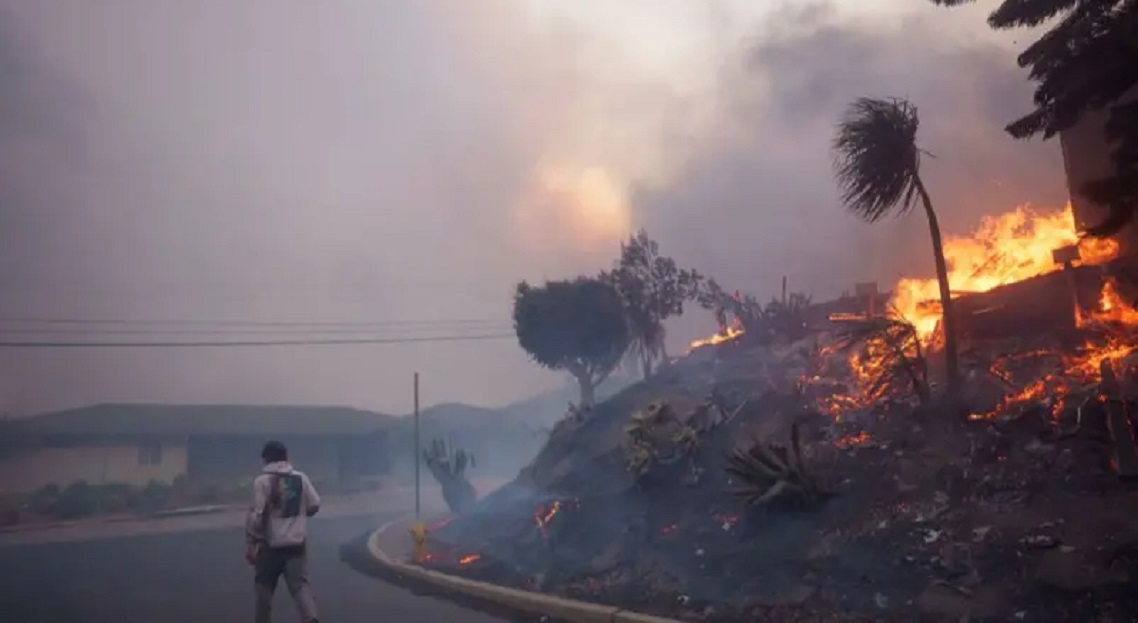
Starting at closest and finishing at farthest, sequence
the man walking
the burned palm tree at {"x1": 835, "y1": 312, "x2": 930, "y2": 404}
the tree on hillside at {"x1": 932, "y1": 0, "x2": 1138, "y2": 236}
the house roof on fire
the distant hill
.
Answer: the man walking → the tree on hillside at {"x1": 932, "y1": 0, "x2": 1138, "y2": 236} → the burned palm tree at {"x1": 835, "y1": 312, "x2": 930, "y2": 404} → the house roof on fire → the distant hill

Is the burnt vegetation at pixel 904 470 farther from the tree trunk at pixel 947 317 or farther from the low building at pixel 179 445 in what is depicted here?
the low building at pixel 179 445

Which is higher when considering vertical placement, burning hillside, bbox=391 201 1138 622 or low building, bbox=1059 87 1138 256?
low building, bbox=1059 87 1138 256

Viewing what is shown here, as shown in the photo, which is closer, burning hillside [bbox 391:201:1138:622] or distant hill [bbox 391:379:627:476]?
burning hillside [bbox 391:201:1138:622]

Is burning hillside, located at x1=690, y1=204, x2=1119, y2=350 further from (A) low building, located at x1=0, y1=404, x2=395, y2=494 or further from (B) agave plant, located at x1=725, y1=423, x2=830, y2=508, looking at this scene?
(A) low building, located at x1=0, y1=404, x2=395, y2=494

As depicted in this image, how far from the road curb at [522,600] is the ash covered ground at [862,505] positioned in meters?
0.43

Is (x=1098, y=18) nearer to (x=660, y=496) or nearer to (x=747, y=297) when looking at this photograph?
(x=660, y=496)

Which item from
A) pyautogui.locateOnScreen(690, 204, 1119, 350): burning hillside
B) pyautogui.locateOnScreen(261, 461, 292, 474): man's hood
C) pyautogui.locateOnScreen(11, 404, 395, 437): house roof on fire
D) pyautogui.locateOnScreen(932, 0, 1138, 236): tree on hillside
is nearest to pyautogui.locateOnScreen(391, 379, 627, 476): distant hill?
pyautogui.locateOnScreen(11, 404, 395, 437): house roof on fire

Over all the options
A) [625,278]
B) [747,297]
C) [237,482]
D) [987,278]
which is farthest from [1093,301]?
[237,482]

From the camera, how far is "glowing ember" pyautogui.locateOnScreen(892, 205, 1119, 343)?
16297mm

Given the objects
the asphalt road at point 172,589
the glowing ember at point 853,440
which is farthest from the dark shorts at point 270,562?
the glowing ember at point 853,440

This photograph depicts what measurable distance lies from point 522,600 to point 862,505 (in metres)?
4.16

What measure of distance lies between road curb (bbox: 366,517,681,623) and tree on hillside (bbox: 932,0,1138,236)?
23.2ft

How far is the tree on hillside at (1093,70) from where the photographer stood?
9148 mm

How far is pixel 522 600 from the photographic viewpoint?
959cm
